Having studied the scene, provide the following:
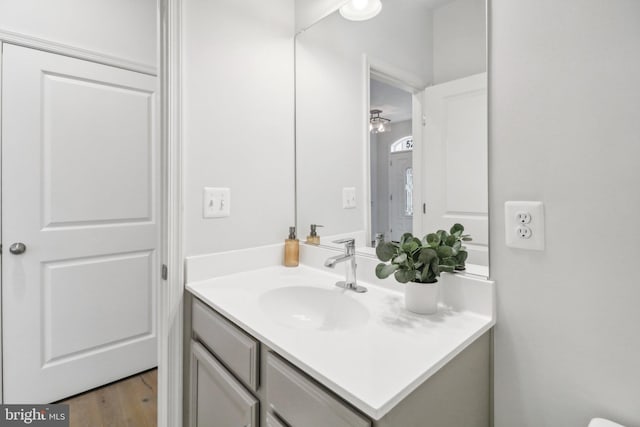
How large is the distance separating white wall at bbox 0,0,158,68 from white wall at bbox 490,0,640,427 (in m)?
1.93

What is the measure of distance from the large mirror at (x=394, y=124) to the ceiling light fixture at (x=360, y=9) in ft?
0.07

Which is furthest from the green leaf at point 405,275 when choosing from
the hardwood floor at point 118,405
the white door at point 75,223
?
the hardwood floor at point 118,405

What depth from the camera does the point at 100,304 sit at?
5.93 ft

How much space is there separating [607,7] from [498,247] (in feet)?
1.88

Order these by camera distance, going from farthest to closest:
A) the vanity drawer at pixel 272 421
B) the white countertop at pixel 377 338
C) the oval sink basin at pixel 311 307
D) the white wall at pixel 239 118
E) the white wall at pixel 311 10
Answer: the white wall at pixel 311 10
the white wall at pixel 239 118
the oval sink basin at pixel 311 307
the vanity drawer at pixel 272 421
the white countertop at pixel 377 338

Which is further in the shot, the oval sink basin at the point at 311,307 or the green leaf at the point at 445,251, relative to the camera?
the oval sink basin at the point at 311,307

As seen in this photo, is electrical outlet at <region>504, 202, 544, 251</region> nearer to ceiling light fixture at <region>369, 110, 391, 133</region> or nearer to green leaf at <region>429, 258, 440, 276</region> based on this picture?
green leaf at <region>429, 258, 440, 276</region>

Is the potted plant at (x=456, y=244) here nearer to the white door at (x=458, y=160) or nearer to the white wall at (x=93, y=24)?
the white door at (x=458, y=160)

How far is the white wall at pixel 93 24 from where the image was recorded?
61.1 inches

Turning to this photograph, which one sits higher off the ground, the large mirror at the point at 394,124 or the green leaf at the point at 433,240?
the large mirror at the point at 394,124

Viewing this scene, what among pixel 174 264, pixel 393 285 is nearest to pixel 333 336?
pixel 393 285

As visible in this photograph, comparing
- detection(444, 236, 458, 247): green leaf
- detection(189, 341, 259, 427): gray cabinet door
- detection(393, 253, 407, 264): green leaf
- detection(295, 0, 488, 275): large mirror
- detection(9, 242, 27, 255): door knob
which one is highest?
detection(295, 0, 488, 275): large mirror

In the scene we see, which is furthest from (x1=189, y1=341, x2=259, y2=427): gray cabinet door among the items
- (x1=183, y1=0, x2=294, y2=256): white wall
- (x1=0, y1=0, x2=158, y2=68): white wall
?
(x1=0, y1=0, x2=158, y2=68): white wall

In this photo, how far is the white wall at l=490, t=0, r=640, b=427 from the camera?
26.2 inches
